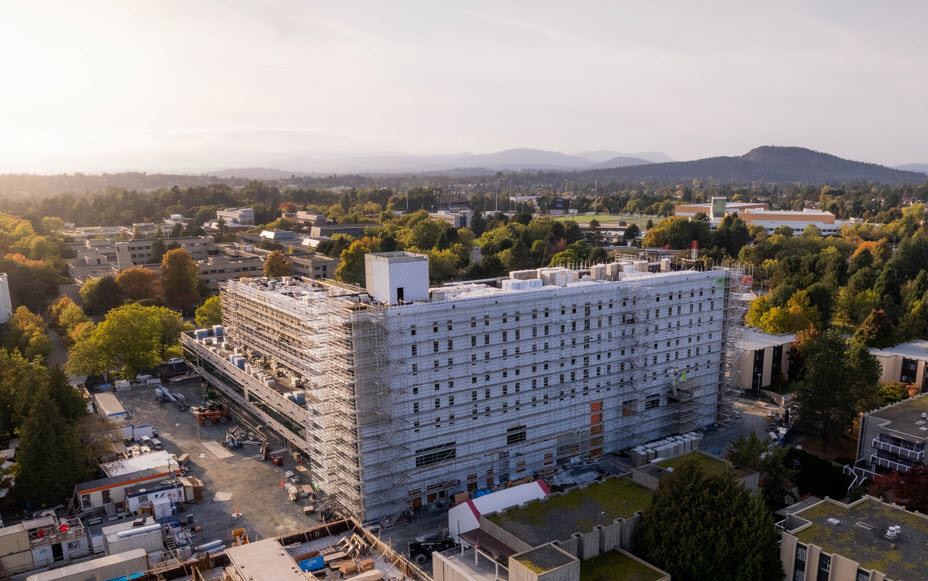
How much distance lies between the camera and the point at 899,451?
3291 cm

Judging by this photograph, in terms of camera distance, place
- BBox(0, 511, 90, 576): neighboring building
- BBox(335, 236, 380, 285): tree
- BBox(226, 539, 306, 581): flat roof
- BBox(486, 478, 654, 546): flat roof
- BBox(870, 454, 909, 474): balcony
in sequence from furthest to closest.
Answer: BBox(335, 236, 380, 285): tree < BBox(870, 454, 909, 474): balcony < BBox(0, 511, 90, 576): neighboring building < BBox(486, 478, 654, 546): flat roof < BBox(226, 539, 306, 581): flat roof

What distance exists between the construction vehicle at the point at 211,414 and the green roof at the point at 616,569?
30.2 meters

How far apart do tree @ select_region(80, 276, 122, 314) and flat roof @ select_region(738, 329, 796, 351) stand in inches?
2534

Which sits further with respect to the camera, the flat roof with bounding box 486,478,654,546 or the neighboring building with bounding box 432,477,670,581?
the flat roof with bounding box 486,478,654,546

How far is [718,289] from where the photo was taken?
41500mm

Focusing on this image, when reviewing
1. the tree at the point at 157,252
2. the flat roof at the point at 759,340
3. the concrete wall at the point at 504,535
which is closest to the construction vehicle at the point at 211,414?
the concrete wall at the point at 504,535

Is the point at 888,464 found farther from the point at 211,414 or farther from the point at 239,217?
the point at 239,217

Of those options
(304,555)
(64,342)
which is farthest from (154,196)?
(304,555)

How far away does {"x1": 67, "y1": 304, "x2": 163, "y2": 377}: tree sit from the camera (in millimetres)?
48812

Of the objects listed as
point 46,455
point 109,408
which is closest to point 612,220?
point 109,408

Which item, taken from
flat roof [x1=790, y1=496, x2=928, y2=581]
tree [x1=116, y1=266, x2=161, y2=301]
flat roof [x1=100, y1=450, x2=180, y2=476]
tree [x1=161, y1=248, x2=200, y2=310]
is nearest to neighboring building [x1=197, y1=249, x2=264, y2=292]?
tree [x1=161, y1=248, x2=200, y2=310]

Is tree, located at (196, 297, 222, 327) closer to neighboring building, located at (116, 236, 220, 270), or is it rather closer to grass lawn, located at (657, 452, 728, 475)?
neighboring building, located at (116, 236, 220, 270)

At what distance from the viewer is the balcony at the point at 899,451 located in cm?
3200

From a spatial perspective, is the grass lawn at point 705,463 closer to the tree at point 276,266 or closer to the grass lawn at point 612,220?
the tree at point 276,266
